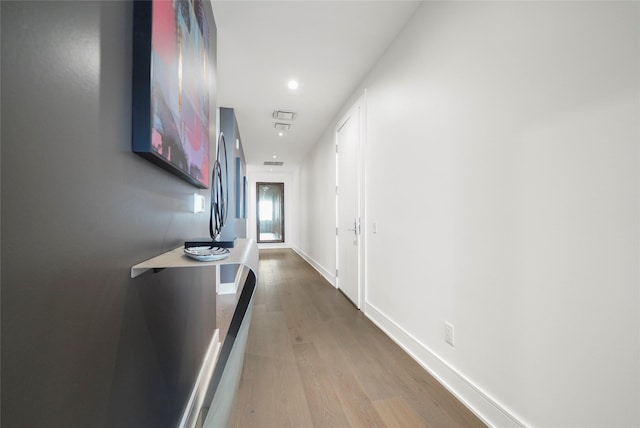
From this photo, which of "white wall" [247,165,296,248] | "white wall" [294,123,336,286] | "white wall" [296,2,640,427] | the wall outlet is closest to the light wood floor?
"white wall" [296,2,640,427]

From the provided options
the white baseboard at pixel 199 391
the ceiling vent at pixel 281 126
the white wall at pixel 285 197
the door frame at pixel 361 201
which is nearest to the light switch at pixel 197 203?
the white baseboard at pixel 199 391

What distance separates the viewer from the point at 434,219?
183 cm

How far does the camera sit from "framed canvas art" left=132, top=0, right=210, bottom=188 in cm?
75

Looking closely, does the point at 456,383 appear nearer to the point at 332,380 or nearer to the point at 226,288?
the point at 332,380

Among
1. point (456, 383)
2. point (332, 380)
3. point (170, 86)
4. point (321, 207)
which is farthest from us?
point (321, 207)

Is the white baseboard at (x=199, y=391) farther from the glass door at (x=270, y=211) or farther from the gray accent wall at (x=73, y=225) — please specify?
the glass door at (x=270, y=211)

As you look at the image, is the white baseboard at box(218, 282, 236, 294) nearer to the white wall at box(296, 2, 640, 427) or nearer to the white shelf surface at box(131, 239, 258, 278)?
the white wall at box(296, 2, 640, 427)

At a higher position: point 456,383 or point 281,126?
point 281,126

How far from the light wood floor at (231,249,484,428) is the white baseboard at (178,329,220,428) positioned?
0.20m

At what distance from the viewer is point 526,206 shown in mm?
1224

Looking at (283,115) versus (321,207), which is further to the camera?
(321,207)

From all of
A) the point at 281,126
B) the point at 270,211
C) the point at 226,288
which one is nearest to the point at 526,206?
the point at 226,288

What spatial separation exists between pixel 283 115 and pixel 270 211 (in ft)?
18.0

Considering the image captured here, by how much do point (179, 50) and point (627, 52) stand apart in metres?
1.57
